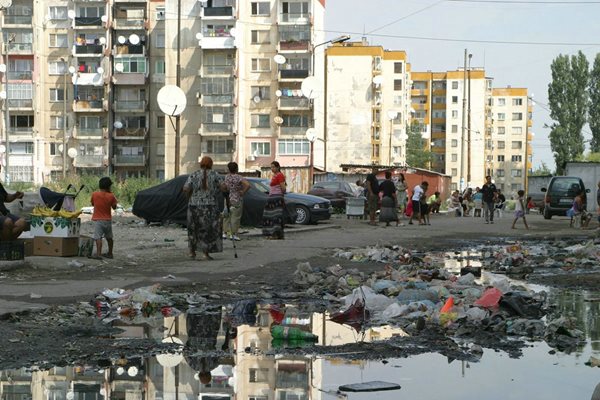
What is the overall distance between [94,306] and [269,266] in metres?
5.66

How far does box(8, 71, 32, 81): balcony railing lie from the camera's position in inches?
3226

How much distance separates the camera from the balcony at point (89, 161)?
8231 cm

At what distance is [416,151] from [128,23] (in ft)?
157

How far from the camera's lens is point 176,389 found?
594 centimetres

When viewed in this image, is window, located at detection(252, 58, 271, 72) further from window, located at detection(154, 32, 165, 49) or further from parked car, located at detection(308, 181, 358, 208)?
parked car, located at detection(308, 181, 358, 208)

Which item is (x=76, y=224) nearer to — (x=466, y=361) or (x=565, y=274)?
(x=565, y=274)

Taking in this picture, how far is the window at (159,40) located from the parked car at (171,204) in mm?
57125

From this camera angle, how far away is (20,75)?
3238 inches

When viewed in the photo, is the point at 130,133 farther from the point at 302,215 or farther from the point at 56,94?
the point at 302,215

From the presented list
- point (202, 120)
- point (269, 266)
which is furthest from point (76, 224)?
point (202, 120)

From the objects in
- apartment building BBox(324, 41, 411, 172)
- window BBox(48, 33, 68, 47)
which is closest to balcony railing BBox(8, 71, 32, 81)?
window BBox(48, 33, 68, 47)

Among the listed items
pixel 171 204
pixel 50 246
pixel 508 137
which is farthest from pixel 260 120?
pixel 508 137

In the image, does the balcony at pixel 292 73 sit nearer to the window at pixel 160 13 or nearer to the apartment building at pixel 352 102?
the window at pixel 160 13

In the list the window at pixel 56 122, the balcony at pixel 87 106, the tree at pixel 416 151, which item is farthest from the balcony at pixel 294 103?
the tree at pixel 416 151
